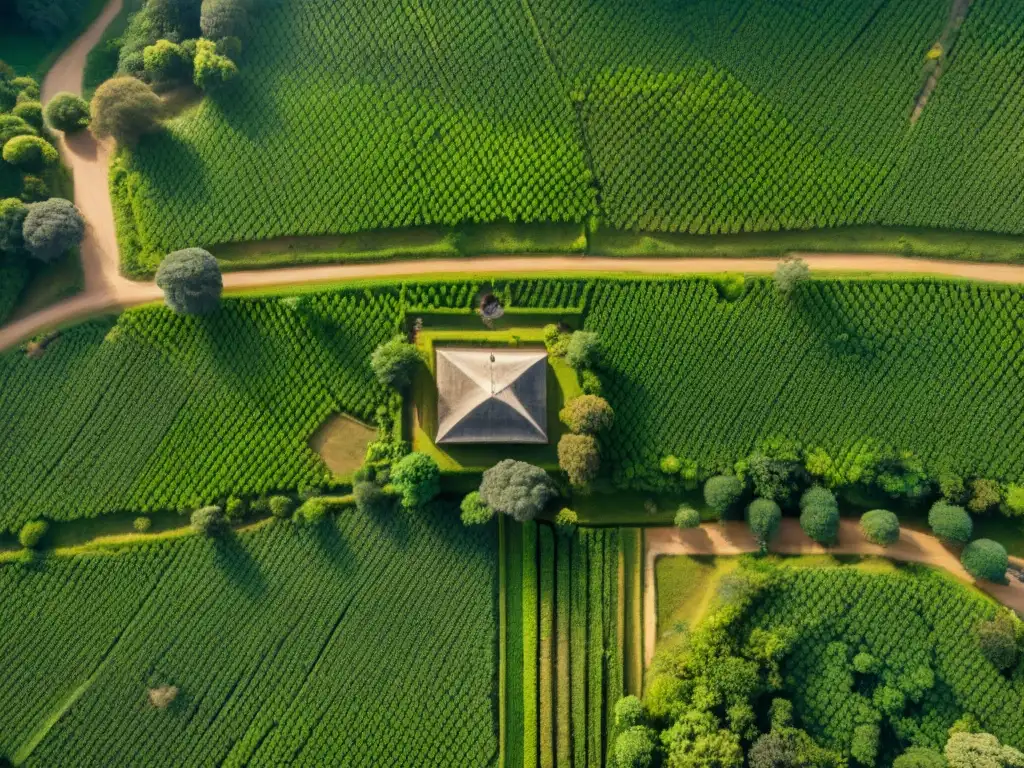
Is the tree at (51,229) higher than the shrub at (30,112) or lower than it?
lower

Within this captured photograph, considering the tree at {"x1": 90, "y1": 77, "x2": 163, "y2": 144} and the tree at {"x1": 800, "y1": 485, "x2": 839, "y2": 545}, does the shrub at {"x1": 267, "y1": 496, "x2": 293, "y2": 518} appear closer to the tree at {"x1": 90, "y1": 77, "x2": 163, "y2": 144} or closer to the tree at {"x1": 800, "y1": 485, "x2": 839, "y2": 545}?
the tree at {"x1": 90, "y1": 77, "x2": 163, "y2": 144}

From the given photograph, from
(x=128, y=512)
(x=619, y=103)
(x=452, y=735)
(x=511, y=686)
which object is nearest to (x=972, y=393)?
(x=619, y=103)

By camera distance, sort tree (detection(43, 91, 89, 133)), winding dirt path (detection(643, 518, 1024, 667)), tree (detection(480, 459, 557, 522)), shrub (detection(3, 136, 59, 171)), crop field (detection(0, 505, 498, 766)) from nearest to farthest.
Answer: tree (detection(480, 459, 557, 522)) → crop field (detection(0, 505, 498, 766)) → winding dirt path (detection(643, 518, 1024, 667)) → shrub (detection(3, 136, 59, 171)) → tree (detection(43, 91, 89, 133))

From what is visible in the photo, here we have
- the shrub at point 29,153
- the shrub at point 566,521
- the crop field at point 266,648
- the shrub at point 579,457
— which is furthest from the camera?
the shrub at point 29,153

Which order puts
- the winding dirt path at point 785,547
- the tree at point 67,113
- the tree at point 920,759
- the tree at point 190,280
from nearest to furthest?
the tree at point 920,759 < the tree at point 190,280 < the winding dirt path at point 785,547 < the tree at point 67,113

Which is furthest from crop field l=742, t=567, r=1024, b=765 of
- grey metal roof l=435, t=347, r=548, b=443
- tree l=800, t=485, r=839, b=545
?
grey metal roof l=435, t=347, r=548, b=443

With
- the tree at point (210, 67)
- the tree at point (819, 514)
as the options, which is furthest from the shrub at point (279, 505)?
the tree at point (819, 514)

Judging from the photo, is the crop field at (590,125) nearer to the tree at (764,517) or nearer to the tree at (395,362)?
the tree at (395,362)
